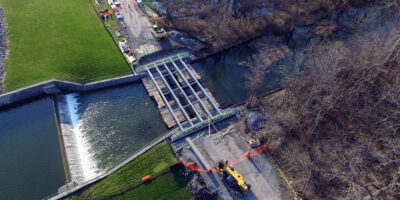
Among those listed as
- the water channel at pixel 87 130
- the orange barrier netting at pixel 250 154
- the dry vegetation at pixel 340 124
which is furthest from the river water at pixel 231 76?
the orange barrier netting at pixel 250 154

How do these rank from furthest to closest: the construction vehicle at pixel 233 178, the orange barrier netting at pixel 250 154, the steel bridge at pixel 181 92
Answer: the steel bridge at pixel 181 92 < the orange barrier netting at pixel 250 154 < the construction vehicle at pixel 233 178

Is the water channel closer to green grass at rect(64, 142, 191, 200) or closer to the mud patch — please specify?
green grass at rect(64, 142, 191, 200)

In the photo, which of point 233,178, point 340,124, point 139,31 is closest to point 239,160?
point 233,178

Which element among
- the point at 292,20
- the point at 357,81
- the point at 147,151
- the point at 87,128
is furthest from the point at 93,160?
the point at 292,20

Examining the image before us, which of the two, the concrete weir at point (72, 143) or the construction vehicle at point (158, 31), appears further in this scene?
the construction vehicle at point (158, 31)

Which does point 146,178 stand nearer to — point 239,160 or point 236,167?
point 236,167

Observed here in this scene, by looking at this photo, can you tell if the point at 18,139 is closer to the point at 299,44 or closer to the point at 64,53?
the point at 64,53

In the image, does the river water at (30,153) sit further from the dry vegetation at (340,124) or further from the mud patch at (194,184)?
the dry vegetation at (340,124)
